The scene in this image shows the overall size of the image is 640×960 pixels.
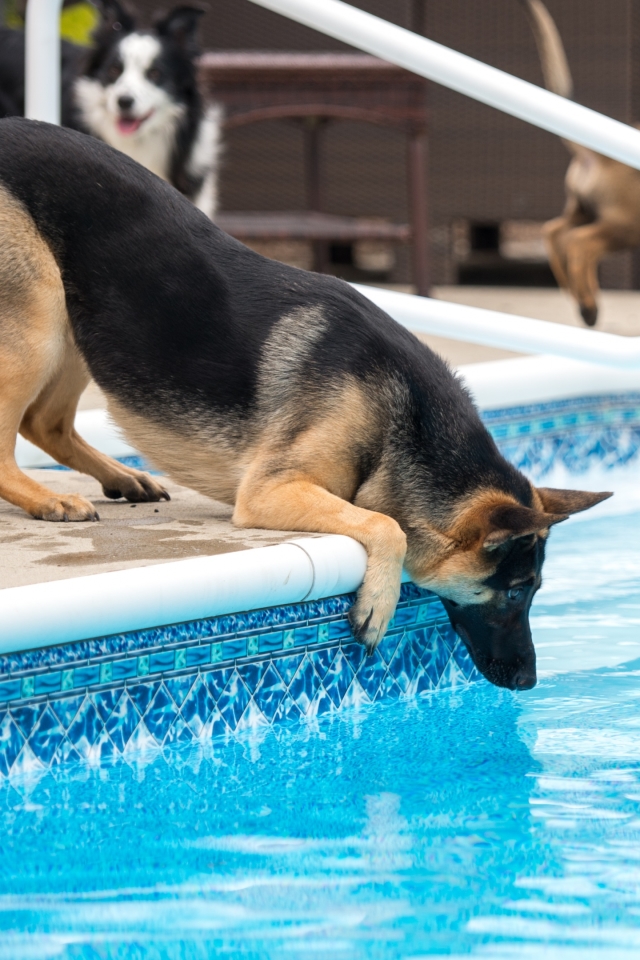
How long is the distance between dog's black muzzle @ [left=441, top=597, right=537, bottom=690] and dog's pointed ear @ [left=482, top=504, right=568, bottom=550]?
194mm

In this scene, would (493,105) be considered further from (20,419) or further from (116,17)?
(116,17)

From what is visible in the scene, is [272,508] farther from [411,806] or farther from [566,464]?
[566,464]

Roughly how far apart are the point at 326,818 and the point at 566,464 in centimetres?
334


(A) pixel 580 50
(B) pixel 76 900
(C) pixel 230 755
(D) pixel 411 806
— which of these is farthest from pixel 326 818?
(A) pixel 580 50

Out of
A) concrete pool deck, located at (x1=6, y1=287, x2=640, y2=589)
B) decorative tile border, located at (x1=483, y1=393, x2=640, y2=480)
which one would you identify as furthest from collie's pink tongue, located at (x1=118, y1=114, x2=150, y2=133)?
concrete pool deck, located at (x1=6, y1=287, x2=640, y2=589)

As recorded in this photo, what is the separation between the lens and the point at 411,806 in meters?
2.62

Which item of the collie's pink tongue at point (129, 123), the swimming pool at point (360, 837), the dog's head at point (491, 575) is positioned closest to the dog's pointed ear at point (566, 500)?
the dog's head at point (491, 575)

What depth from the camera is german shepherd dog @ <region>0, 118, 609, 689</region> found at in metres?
3.01

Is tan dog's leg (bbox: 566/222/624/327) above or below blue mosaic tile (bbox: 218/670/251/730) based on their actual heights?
below

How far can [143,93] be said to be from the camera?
623cm

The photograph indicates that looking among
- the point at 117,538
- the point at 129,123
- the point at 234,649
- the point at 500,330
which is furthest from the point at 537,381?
the point at 234,649

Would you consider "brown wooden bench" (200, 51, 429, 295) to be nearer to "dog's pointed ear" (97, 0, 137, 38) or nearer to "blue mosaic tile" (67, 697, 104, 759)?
"dog's pointed ear" (97, 0, 137, 38)

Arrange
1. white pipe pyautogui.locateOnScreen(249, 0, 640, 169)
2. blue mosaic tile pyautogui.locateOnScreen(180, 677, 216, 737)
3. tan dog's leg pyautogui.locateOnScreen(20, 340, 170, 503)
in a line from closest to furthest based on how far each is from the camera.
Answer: blue mosaic tile pyautogui.locateOnScreen(180, 677, 216, 737), tan dog's leg pyautogui.locateOnScreen(20, 340, 170, 503), white pipe pyautogui.locateOnScreen(249, 0, 640, 169)

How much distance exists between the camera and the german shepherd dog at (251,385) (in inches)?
118
